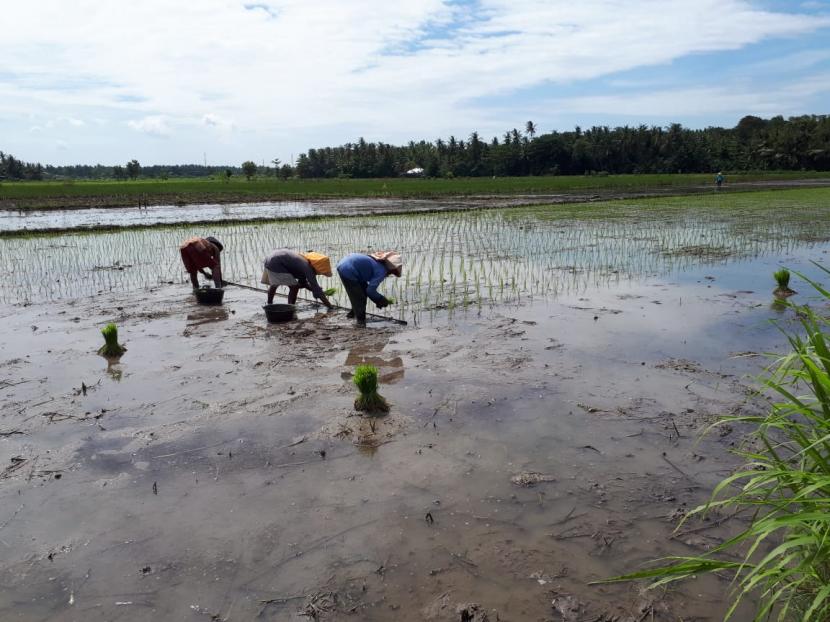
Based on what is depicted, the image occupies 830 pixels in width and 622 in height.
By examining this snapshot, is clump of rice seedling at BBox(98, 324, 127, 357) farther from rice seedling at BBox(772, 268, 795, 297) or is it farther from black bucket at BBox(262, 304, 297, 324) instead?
rice seedling at BBox(772, 268, 795, 297)

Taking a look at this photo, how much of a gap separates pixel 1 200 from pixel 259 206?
536 inches

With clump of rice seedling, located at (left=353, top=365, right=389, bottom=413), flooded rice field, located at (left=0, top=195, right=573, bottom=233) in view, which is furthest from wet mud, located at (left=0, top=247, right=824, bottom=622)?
flooded rice field, located at (left=0, top=195, right=573, bottom=233)

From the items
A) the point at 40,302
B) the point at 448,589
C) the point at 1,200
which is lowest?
the point at 448,589

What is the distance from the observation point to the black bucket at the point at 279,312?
7523mm

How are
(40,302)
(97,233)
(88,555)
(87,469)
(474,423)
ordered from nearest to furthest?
(88,555)
(87,469)
(474,423)
(40,302)
(97,233)

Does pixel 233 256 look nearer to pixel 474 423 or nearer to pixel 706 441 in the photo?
pixel 474 423

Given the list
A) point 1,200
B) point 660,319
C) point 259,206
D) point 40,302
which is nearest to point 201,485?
point 660,319

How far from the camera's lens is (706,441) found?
4.23 m

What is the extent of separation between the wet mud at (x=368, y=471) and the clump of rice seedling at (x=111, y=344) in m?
0.13

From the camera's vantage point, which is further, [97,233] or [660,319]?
[97,233]

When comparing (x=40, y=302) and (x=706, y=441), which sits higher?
(x=40, y=302)

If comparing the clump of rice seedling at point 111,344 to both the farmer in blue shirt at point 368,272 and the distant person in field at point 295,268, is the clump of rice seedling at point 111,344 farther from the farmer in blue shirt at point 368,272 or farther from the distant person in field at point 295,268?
the farmer in blue shirt at point 368,272

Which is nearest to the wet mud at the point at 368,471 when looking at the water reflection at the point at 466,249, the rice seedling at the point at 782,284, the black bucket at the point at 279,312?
the black bucket at the point at 279,312

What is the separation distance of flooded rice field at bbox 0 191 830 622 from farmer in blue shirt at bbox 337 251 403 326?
48cm
